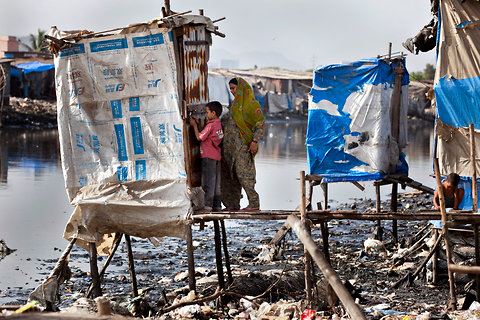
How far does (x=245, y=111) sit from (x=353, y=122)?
3.29 meters

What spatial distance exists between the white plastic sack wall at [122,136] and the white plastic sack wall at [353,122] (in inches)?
159

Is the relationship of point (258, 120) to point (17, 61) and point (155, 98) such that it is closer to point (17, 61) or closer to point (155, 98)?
point (155, 98)

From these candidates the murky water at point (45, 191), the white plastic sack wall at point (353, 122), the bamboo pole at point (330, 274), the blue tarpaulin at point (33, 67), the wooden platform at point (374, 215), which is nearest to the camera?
the bamboo pole at point (330, 274)

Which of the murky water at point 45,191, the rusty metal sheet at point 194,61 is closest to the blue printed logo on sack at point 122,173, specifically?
the rusty metal sheet at point 194,61

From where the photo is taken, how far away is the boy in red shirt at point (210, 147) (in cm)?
719

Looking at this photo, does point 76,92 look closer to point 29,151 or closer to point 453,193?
point 453,193

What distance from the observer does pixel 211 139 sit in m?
7.21

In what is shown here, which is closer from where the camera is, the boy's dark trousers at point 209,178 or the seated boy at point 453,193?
the seated boy at point 453,193

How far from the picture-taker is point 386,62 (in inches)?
401

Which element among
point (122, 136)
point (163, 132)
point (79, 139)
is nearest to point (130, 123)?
point (122, 136)

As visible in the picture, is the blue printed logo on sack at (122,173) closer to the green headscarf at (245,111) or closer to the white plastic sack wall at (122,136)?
the white plastic sack wall at (122,136)

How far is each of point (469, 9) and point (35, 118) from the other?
26757mm

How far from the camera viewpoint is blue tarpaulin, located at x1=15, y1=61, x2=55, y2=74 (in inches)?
1280

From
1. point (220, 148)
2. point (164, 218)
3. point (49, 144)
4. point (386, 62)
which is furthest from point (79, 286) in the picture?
point (49, 144)
